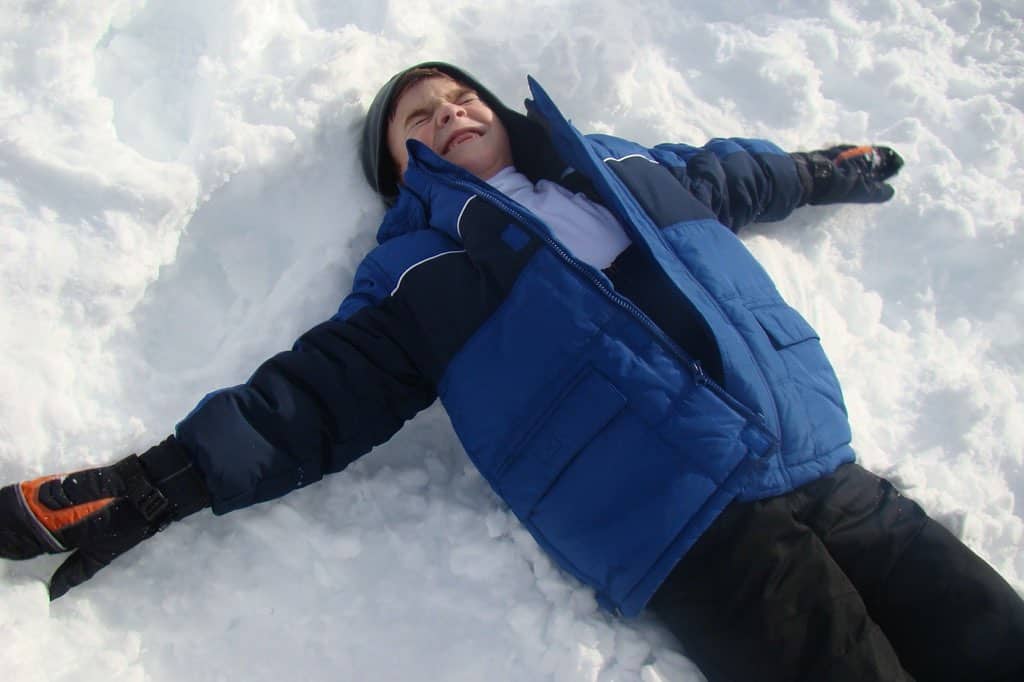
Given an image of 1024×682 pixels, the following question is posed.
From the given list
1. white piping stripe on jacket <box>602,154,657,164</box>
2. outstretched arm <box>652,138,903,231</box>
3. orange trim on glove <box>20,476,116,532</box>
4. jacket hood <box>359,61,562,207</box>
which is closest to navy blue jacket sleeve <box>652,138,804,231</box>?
outstretched arm <box>652,138,903,231</box>

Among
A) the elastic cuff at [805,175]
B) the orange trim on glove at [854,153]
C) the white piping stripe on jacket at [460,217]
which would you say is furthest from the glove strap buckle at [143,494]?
the orange trim on glove at [854,153]

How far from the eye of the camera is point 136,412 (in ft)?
6.12

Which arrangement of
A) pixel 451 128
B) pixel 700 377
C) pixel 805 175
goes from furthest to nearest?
1. pixel 805 175
2. pixel 451 128
3. pixel 700 377

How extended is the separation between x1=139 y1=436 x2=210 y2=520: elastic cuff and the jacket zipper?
947 mm

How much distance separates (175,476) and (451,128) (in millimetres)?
1225

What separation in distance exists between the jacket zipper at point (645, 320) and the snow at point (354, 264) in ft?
1.88

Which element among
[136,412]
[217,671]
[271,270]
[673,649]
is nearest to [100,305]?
[136,412]

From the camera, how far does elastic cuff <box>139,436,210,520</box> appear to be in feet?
5.17

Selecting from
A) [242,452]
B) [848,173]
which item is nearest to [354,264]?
[242,452]

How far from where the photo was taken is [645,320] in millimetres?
1711

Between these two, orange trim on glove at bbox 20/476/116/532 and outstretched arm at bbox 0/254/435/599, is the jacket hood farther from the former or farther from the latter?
orange trim on glove at bbox 20/476/116/532

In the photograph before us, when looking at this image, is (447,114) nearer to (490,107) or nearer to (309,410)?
(490,107)

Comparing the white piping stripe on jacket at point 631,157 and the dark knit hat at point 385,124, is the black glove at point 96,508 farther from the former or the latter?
the white piping stripe on jacket at point 631,157

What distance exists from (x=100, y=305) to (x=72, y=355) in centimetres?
14
